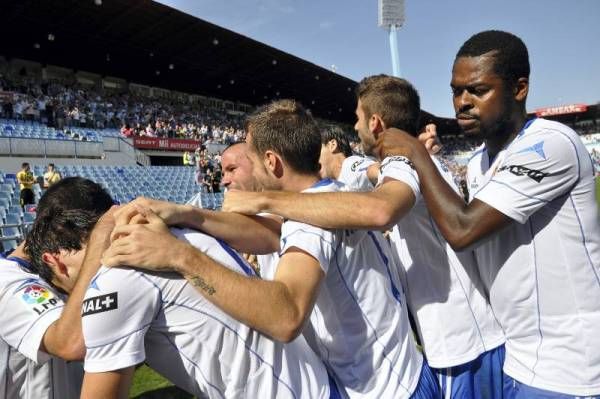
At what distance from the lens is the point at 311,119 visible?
1596 millimetres

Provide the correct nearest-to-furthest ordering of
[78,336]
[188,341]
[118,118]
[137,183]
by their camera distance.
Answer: [188,341], [78,336], [137,183], [118,118]

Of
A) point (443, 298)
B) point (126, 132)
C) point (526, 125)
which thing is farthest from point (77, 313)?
point (126, 132)

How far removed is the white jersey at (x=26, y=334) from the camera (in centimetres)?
156

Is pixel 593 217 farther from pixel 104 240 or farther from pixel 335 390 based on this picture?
pixel 104 240

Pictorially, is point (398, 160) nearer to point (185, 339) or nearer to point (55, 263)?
point (185, 339)

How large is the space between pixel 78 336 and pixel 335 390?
0.92 metres

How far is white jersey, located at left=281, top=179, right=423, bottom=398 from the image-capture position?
1.47 metres

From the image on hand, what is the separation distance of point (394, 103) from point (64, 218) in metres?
1.47

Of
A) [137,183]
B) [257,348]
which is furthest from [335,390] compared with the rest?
[137,183]

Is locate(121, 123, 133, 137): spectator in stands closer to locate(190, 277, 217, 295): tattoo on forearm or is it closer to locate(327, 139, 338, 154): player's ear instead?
locate(327, 139, 338, 154): player's ear

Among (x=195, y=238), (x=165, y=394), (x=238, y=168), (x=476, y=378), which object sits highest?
(x=238, y=168)

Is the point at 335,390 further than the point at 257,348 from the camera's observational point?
Yes

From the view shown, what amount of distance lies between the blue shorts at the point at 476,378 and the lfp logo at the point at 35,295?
1661mm

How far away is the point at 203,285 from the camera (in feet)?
3.72
